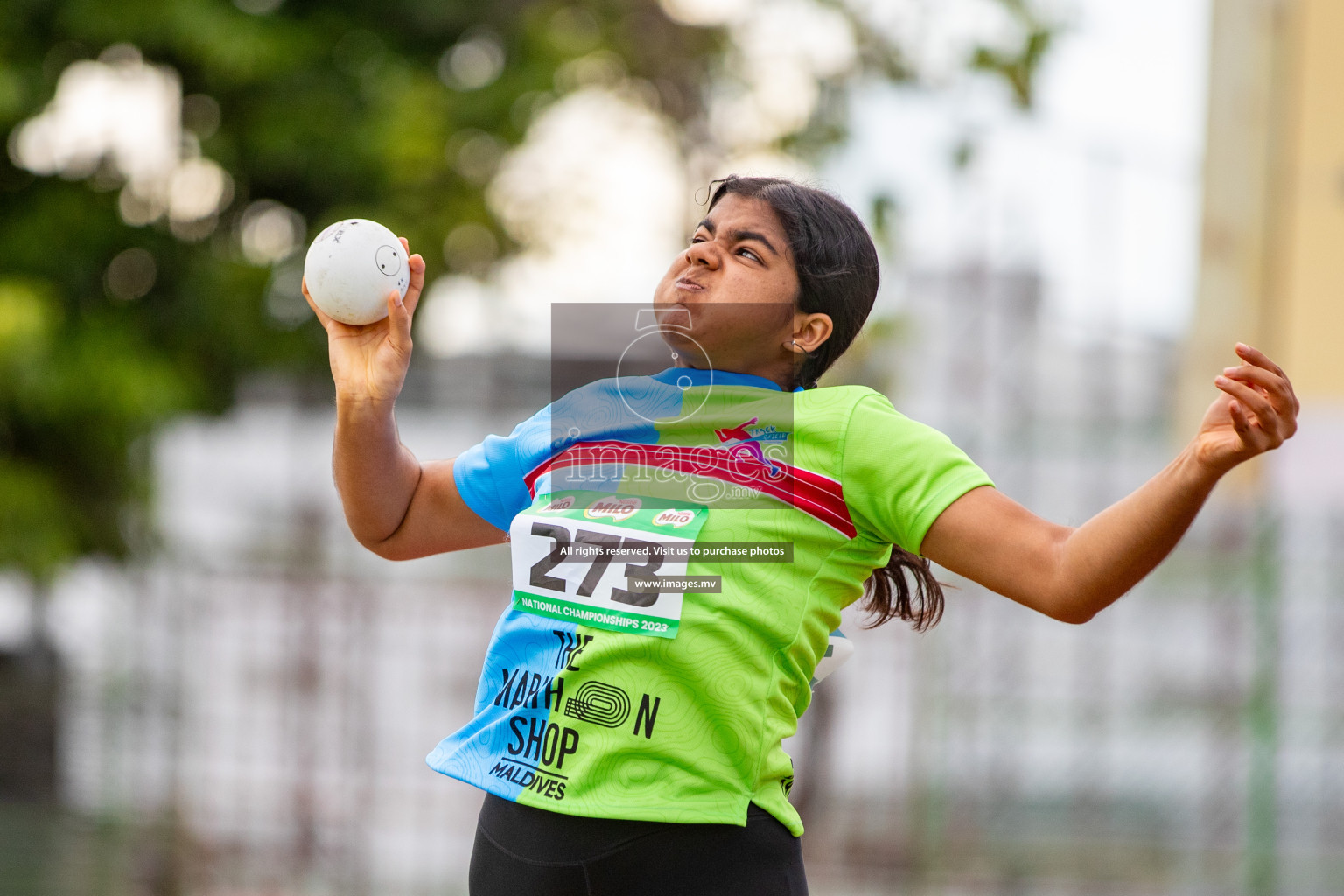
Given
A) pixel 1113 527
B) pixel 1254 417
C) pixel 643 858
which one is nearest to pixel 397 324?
pixel 643 858

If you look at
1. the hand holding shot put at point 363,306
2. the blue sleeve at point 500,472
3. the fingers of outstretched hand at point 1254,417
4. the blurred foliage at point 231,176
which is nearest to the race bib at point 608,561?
the blue sleeve at point 500,472

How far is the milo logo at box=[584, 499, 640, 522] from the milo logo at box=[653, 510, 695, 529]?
0.04 m

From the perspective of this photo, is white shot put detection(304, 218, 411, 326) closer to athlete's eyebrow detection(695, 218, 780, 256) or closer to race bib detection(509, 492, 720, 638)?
race bib detection(509, 492, 720, 638)

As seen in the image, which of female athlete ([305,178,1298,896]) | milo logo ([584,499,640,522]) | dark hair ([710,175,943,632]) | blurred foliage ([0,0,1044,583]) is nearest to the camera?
female athlete ([305,178,1298,896])

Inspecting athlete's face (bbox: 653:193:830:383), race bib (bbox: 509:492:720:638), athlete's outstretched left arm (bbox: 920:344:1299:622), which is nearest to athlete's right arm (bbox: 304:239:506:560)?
race bib (bbox: 509:492:720:638)

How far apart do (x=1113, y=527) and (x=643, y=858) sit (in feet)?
2.20

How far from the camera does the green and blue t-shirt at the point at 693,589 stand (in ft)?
5.34

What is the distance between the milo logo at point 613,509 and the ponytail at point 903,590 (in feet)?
1.22

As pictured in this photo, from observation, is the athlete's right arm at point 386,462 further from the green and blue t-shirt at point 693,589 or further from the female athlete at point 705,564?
the green and blue t-shirt at point 693,589

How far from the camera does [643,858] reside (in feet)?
5.36

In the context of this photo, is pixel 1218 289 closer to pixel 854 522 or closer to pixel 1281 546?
pixel 1281 546

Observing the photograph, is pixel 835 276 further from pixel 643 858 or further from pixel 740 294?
pixel 643 858

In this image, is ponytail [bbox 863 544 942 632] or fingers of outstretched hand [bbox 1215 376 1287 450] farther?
ponytail [bbox 863 544 942 632]

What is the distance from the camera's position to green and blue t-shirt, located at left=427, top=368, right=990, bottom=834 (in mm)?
1629
